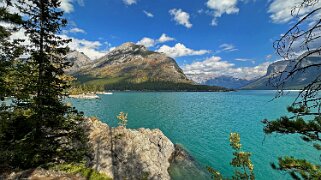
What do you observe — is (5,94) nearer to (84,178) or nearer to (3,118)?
(3,118)

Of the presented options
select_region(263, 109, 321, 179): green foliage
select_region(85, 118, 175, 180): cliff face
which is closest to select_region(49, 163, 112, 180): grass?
select_region(85, 118, 175, 180): cliff face

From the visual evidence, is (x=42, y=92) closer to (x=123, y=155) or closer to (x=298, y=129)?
(x=123, y=155)

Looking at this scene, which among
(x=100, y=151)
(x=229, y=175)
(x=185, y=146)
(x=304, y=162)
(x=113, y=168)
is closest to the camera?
(x=304, y=162)

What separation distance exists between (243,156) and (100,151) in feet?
53.2

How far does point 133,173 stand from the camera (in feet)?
90.6

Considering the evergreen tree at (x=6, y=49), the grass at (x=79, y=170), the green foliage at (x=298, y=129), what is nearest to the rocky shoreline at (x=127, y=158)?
the grass at (x=79, y=170)

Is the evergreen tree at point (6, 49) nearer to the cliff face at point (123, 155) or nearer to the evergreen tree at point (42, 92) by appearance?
the evergreen tree at point (42, 92)

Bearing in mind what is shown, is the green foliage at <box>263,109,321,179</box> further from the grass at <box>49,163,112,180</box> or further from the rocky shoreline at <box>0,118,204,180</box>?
the grass at <box>49,163,112,180</box>

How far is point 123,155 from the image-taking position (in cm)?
2933

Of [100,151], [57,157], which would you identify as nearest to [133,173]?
[100,151]

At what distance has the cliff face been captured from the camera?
86.4 feet

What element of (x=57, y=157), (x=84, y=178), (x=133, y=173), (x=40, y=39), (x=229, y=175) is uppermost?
(x=40, y=39)

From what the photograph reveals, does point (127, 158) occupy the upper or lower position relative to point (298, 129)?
lower

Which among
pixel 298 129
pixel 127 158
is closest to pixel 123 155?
pixel 127 158
